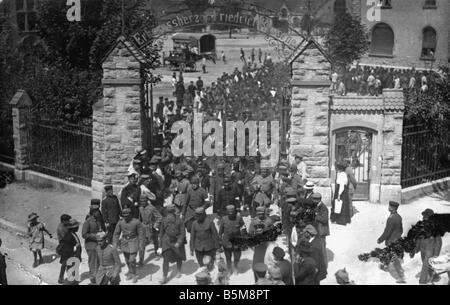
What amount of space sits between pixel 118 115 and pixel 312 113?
14.6 ft

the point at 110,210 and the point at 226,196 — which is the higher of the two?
the point at 226,196

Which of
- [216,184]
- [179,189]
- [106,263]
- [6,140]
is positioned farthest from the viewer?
[6,140]

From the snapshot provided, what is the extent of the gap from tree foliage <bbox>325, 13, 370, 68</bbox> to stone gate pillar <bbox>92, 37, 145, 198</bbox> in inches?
508

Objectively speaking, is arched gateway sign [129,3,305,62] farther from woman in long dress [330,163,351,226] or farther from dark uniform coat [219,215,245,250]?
dark uniform coat [219,215,245,250]

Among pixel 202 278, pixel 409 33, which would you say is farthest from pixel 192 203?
pixel 409 33

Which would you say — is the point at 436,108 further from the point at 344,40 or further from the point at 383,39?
the point at 383,39

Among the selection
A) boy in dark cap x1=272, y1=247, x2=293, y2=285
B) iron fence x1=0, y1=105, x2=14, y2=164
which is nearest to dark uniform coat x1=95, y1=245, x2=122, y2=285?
boy in dark cap x1=272, y1=247, x2=293, y2=285

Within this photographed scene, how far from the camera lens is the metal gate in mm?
14453

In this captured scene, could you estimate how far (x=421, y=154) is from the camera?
589 inches

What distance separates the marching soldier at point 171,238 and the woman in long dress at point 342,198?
13.0 feet

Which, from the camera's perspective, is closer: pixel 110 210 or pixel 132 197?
pixel 110 210

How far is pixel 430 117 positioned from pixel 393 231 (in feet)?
16.7

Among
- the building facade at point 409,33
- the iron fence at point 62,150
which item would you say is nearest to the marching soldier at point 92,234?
the iron fence at point 62,150
